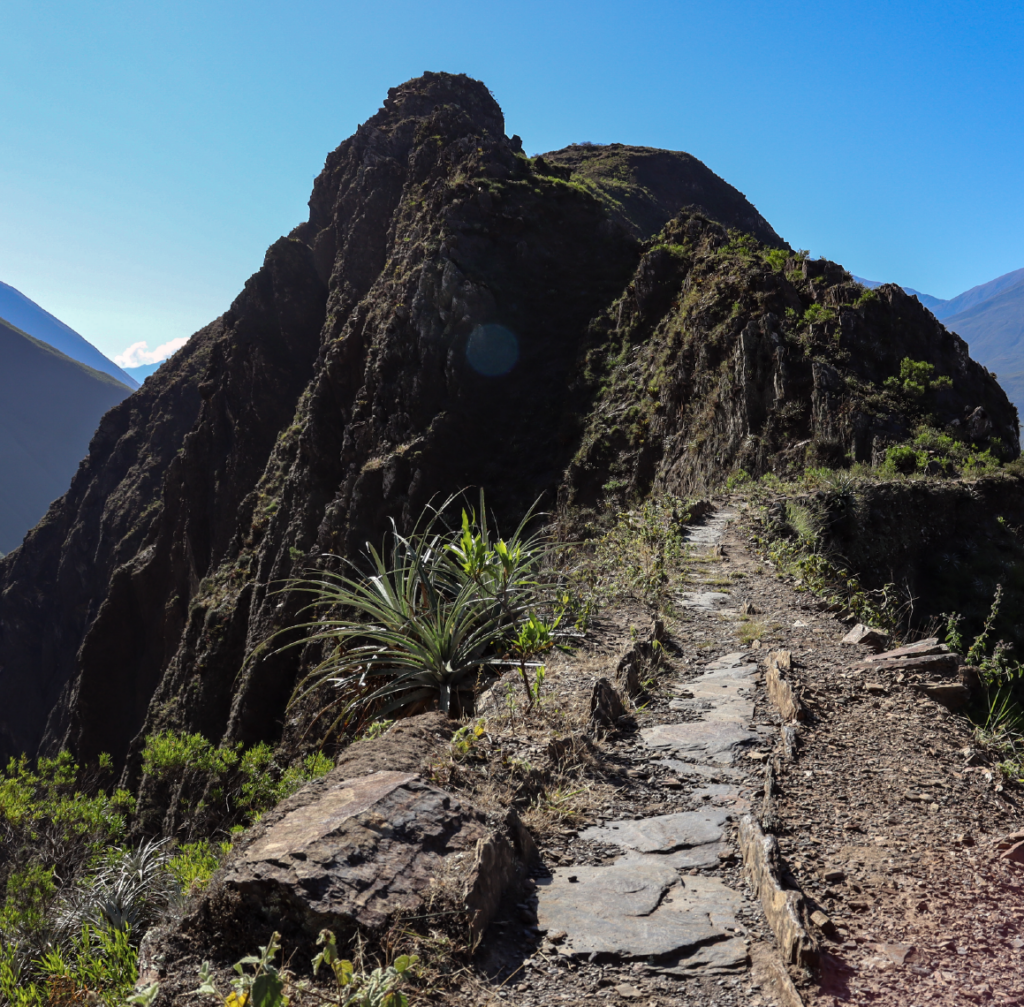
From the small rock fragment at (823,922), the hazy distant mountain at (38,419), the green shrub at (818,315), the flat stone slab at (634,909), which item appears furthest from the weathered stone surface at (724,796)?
the hazy distant mountain at (38,419)

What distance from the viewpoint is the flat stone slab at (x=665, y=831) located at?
246 cm

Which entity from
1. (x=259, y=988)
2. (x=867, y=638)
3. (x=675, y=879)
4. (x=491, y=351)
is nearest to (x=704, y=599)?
(x=867, y=638)

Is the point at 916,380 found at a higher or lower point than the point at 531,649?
higher

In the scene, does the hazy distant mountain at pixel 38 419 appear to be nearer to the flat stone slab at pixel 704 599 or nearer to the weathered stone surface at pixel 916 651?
the flat stone slab at pixel 704 599

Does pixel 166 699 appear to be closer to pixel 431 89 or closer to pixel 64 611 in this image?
pixel 64 611

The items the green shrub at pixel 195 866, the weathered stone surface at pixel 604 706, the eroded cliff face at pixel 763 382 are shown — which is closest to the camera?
the green shrub at pixel 195 866

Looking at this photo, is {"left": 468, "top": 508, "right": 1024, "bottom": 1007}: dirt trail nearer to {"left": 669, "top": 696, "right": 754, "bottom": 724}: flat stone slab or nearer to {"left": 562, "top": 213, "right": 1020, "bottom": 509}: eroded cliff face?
{"left": 669, "top": 696, "right": 754, "bottom": 724}: flat stone slab

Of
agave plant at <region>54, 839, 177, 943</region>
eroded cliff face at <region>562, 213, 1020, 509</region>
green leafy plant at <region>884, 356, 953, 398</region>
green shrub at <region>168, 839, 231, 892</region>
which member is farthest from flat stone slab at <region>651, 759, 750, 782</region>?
green leafy plant at <region>884, 356, 953, 398</region>

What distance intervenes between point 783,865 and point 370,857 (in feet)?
4.01

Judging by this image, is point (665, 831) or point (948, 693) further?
point (948, 693)

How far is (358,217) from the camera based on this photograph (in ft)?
124

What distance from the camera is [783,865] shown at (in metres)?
2.13

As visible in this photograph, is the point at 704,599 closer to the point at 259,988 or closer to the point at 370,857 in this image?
the point at 370,857

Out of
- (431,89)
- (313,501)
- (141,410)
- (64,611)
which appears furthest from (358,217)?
(64,611)
